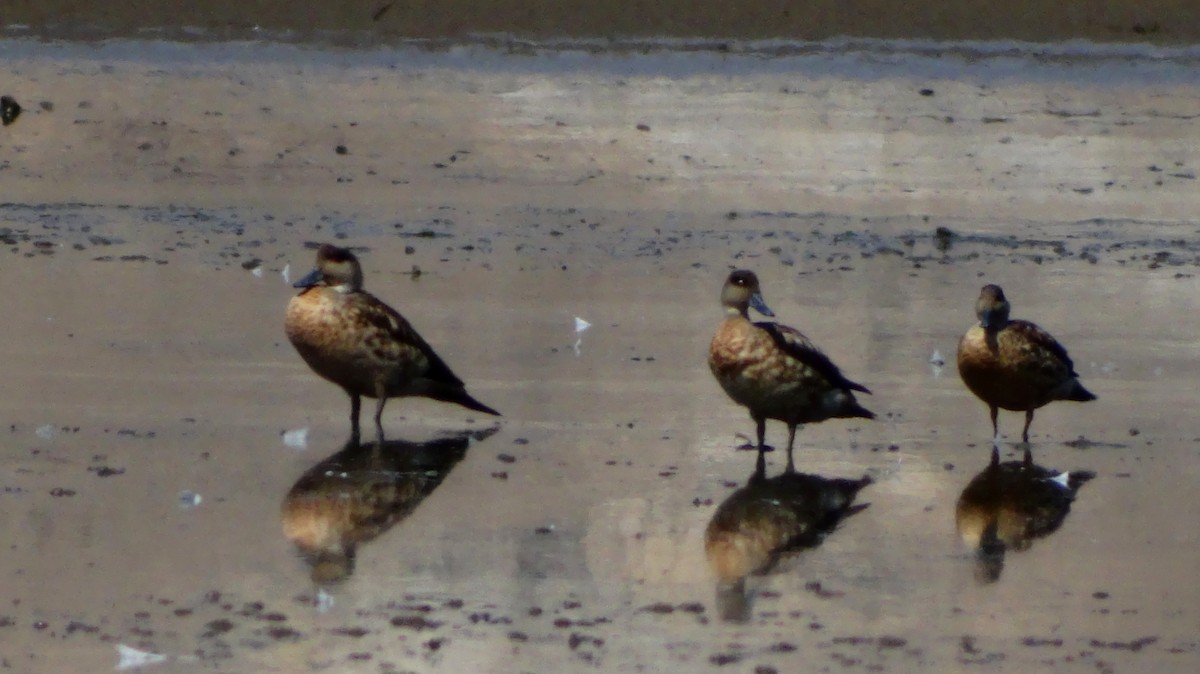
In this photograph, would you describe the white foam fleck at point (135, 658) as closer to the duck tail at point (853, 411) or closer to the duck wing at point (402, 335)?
the duck wing at point (402, 335)

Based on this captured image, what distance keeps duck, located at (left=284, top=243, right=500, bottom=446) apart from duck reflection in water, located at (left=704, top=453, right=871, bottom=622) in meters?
1.47

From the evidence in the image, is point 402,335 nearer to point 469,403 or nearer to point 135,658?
point 469,403

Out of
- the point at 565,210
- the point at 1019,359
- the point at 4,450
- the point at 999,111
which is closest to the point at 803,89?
the point at 999,111

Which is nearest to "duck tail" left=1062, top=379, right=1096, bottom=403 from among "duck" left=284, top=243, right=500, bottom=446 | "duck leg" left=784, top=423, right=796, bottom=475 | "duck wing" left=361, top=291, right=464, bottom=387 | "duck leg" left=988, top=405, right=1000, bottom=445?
"duck leg" left=988, top=405, right=1000, bottom=445

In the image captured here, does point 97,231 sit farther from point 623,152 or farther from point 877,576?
point 877,576

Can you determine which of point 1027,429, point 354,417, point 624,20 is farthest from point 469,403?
point 624,20

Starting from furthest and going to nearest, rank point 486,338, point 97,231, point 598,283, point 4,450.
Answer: point 97,231 → point 598,283 → point 486,338 → point 4,450

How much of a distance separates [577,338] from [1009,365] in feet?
8.73

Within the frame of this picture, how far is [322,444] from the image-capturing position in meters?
8.40

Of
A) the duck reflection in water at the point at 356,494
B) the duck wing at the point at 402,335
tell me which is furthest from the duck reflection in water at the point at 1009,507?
the duck wing at the point at 402,335

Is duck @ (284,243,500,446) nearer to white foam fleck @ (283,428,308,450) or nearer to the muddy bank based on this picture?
white foam fleck @ (283,428,308,450)

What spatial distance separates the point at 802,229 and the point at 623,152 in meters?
3.19

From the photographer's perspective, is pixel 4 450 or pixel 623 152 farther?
pixel 623 152

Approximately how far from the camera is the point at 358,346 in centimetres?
874
